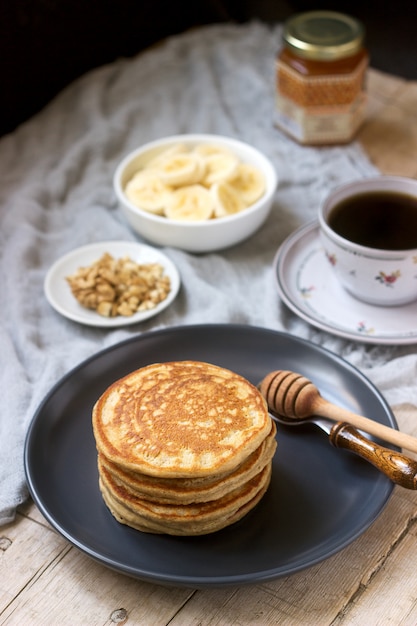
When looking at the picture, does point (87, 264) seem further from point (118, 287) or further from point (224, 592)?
point (224, 592)

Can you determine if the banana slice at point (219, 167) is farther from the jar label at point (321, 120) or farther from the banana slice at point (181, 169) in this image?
the jar label at point (321, 120)

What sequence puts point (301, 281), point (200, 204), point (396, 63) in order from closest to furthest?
1. point (301, 281)
2. point (200, 204)
3. point (396, 63)

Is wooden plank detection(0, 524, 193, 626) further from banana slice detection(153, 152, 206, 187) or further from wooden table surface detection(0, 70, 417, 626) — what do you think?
banana slice detection(153, 152, 206, 187)

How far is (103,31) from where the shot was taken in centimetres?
200

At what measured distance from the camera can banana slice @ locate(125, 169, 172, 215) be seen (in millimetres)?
1530

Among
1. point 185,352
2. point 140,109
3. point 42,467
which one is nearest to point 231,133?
point 140,109

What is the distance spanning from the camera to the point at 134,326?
4.50 ft

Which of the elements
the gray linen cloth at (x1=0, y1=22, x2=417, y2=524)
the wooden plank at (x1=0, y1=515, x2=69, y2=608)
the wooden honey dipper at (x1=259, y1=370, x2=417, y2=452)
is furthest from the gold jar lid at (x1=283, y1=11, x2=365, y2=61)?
the wooden plank at (x1=0, y1=515, x2=69, y2=608)

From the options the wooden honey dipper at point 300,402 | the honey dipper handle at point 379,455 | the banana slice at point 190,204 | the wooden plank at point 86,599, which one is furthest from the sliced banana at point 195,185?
the wooden plank at point 86,599

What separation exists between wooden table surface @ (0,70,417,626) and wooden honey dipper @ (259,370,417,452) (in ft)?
0.39

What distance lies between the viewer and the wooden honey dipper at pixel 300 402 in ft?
3.39

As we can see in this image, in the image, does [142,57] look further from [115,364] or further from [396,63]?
[115,364]

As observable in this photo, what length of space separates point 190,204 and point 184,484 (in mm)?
753

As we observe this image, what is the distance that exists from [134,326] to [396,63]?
1147 millimetres
